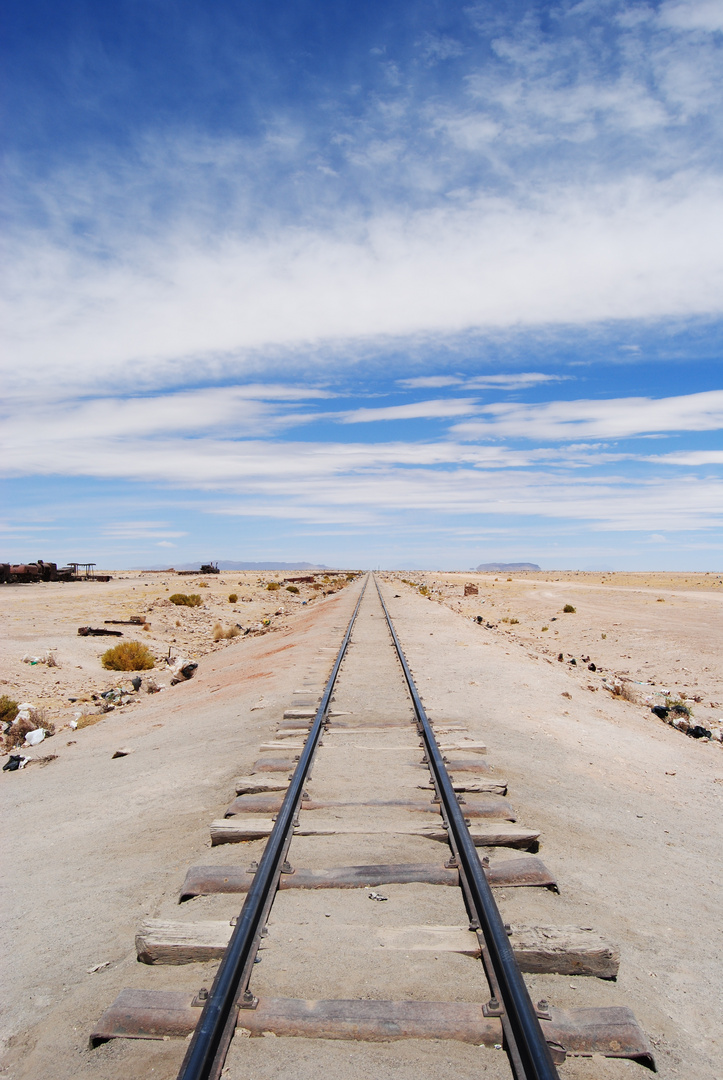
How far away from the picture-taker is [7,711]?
44.0 feet

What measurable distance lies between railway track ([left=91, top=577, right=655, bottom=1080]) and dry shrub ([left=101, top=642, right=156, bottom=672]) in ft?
42.8

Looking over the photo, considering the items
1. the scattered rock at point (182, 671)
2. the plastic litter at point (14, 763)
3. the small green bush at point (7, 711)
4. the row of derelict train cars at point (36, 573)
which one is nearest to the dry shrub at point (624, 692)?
the scattered rock at point (182, 671)

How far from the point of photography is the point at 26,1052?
3436 millimetres

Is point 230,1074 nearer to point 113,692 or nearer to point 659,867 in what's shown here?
point 659,867

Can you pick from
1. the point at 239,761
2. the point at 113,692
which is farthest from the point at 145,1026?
the point at 113,692

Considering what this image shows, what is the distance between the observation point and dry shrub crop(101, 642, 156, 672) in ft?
62.0

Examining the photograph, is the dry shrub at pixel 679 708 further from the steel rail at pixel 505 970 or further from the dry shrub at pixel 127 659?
the dry shrub at pixel 127 659

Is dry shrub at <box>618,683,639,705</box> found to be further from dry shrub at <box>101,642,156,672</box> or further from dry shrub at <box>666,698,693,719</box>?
dry shrub at <box>101,642,156,672</box>

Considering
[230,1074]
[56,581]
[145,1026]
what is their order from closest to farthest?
[230,1074], [145,1026], [56,581]

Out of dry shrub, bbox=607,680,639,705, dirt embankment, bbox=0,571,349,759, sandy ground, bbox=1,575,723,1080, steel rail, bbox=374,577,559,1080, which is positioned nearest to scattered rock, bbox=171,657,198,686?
dirt embankment, bbox=0,571,349,759

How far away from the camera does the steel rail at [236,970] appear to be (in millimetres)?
2951

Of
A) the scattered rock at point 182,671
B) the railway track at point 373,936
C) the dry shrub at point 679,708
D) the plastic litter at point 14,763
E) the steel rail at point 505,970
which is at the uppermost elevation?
the steel rail at point 505,970

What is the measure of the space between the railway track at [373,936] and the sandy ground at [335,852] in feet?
0.26

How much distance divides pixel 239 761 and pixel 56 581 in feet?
201
